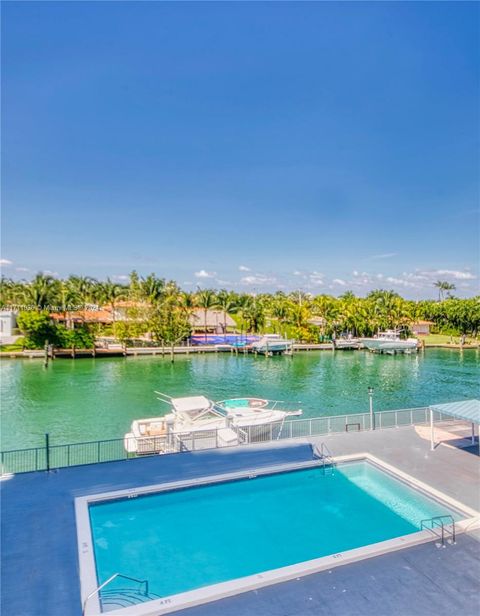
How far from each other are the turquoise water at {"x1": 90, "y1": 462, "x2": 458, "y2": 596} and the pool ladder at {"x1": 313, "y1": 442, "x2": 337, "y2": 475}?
21cm

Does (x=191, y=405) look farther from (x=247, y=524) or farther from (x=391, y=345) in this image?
(x=391, y=345)

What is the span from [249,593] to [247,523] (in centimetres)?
373

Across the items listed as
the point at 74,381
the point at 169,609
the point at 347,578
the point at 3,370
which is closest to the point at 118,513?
the point at 169,609

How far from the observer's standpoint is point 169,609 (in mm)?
7145

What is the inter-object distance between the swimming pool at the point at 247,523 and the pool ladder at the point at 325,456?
98 millimetres

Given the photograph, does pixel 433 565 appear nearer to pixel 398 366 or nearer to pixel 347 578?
pixel 347 578

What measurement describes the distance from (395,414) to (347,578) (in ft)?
33.5

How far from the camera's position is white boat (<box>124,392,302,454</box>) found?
15695 mm

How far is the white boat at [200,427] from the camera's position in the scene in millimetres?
15695

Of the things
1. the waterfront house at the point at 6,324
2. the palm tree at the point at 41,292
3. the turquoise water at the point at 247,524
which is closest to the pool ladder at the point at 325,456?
the turquoise water at the point at 247,524

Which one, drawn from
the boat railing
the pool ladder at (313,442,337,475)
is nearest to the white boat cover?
the boat railing

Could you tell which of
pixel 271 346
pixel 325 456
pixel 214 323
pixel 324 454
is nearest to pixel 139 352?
pixel 271 346

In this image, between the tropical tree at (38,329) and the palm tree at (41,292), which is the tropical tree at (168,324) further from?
the palm tree at (41,292)

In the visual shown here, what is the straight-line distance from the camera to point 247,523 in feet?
36.9
